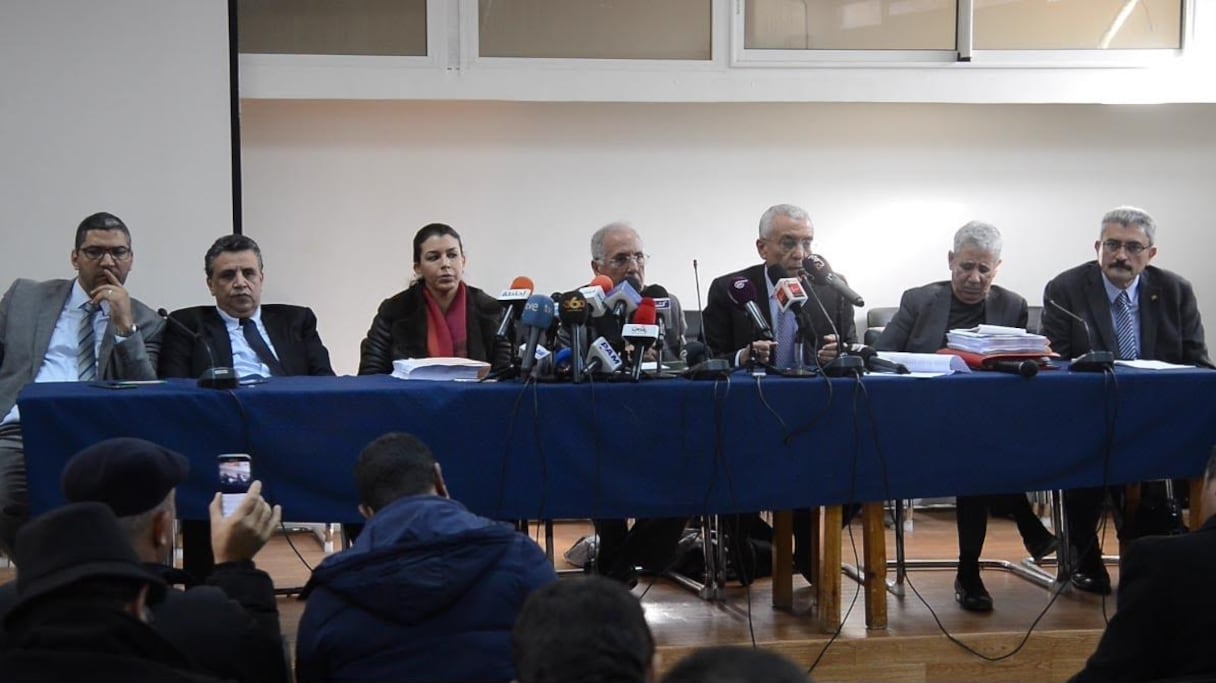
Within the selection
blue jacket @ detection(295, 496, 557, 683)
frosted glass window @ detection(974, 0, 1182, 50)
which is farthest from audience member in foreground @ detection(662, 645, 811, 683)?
frosted glass window @ detection(974, 0, 1182, 50)

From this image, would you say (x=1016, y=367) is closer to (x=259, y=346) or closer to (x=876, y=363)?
(x=876, y=363)

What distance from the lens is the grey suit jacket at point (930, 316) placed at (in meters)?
4.27

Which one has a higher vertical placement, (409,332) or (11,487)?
(409,332)

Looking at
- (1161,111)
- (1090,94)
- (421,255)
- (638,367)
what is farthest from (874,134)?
(638,367)

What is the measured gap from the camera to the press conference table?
327 cm

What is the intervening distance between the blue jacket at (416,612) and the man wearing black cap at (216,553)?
9cm

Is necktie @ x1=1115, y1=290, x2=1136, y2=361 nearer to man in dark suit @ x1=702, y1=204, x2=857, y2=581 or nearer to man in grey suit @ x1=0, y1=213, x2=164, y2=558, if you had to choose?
man in dark suit @ x1=702, y1=204, x2=857, y2=581

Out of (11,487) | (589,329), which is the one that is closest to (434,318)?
(589,329)

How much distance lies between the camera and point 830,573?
3631mm

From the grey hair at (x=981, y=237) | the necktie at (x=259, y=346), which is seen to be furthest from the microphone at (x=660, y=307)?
the necktie at (x=259, y=346)

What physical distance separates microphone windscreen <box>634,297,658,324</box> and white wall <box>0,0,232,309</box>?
8.00 feet

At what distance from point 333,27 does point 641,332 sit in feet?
9.16

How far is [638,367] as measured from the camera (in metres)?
3.44

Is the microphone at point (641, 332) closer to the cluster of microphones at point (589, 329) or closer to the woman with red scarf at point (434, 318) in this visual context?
the cluster of microphones at point (589, 329)
